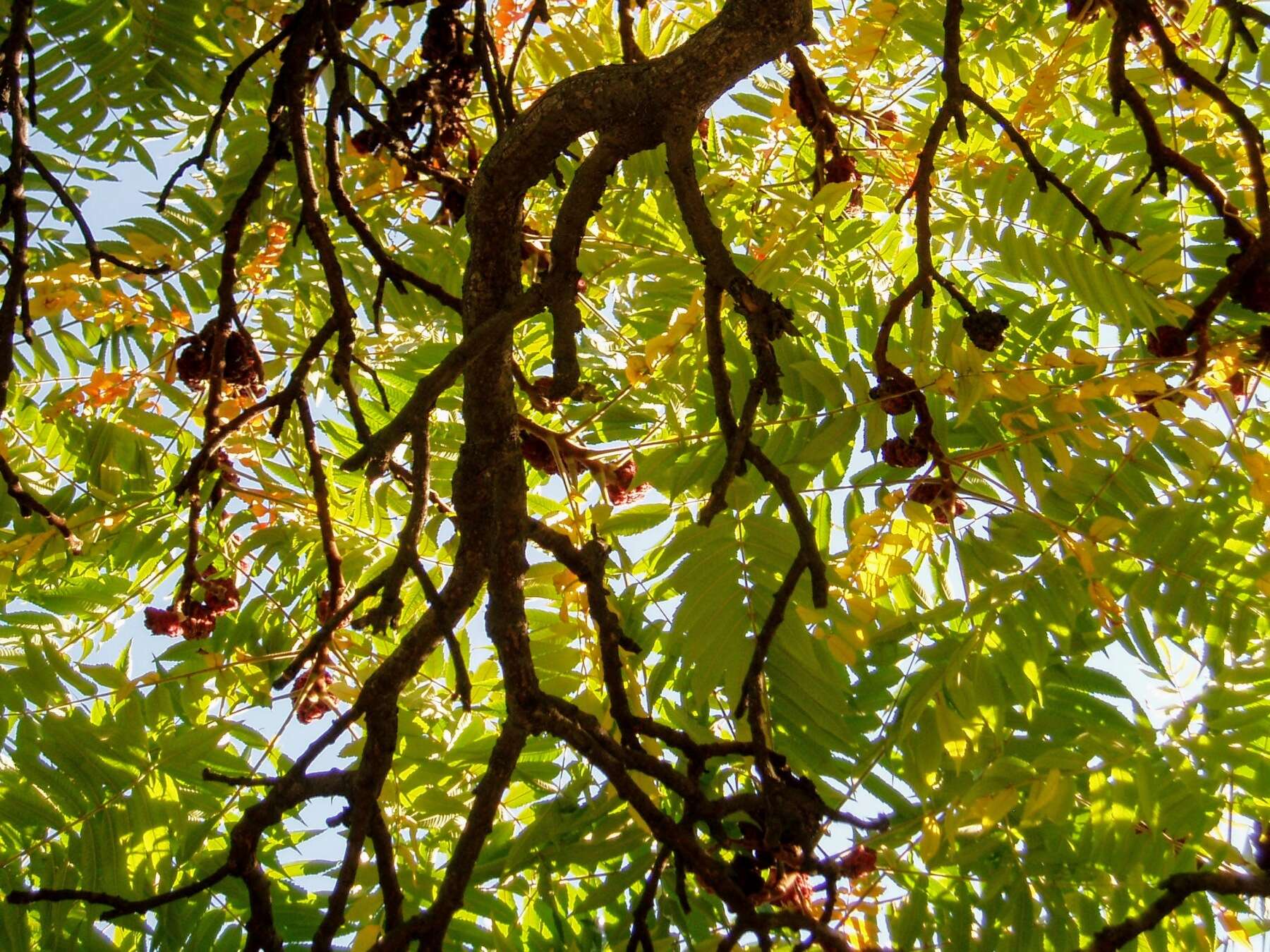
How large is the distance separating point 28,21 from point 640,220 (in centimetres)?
153

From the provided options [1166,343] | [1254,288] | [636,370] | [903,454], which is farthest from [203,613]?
[1254,288]

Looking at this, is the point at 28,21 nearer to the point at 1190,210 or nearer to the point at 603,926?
the point at 603,926

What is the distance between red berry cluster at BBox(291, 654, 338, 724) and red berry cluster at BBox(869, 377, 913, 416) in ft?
3.52

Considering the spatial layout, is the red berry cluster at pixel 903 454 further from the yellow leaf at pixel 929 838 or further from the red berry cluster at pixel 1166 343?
the yellow leaf at pixel 929 838

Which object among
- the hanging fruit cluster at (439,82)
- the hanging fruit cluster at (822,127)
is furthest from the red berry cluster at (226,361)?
the hanging fruit cluster at (822,127)

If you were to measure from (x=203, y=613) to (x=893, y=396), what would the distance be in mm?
1828

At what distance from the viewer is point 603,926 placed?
236cm

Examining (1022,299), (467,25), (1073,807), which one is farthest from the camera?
(467,25)

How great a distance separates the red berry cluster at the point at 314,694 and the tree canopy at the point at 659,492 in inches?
1.1

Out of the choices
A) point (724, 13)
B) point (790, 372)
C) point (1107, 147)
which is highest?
point (1107, 147)

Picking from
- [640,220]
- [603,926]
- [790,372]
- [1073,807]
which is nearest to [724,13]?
[790,372]

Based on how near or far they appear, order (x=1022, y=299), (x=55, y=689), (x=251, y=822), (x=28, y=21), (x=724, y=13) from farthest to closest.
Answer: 1. (x=1022, y=299)
2. (x=28, y=21)
3. (x=55, y=689)
4. (x=724, y=13)
5. (x=251, y=822)

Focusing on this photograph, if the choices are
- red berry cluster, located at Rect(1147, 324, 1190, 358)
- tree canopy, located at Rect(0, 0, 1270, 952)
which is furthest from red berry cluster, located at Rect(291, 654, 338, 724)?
red berry cluster, located at Rect(1147, 324, 1190, 358)

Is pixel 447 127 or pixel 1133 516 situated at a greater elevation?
pixel 447 127
